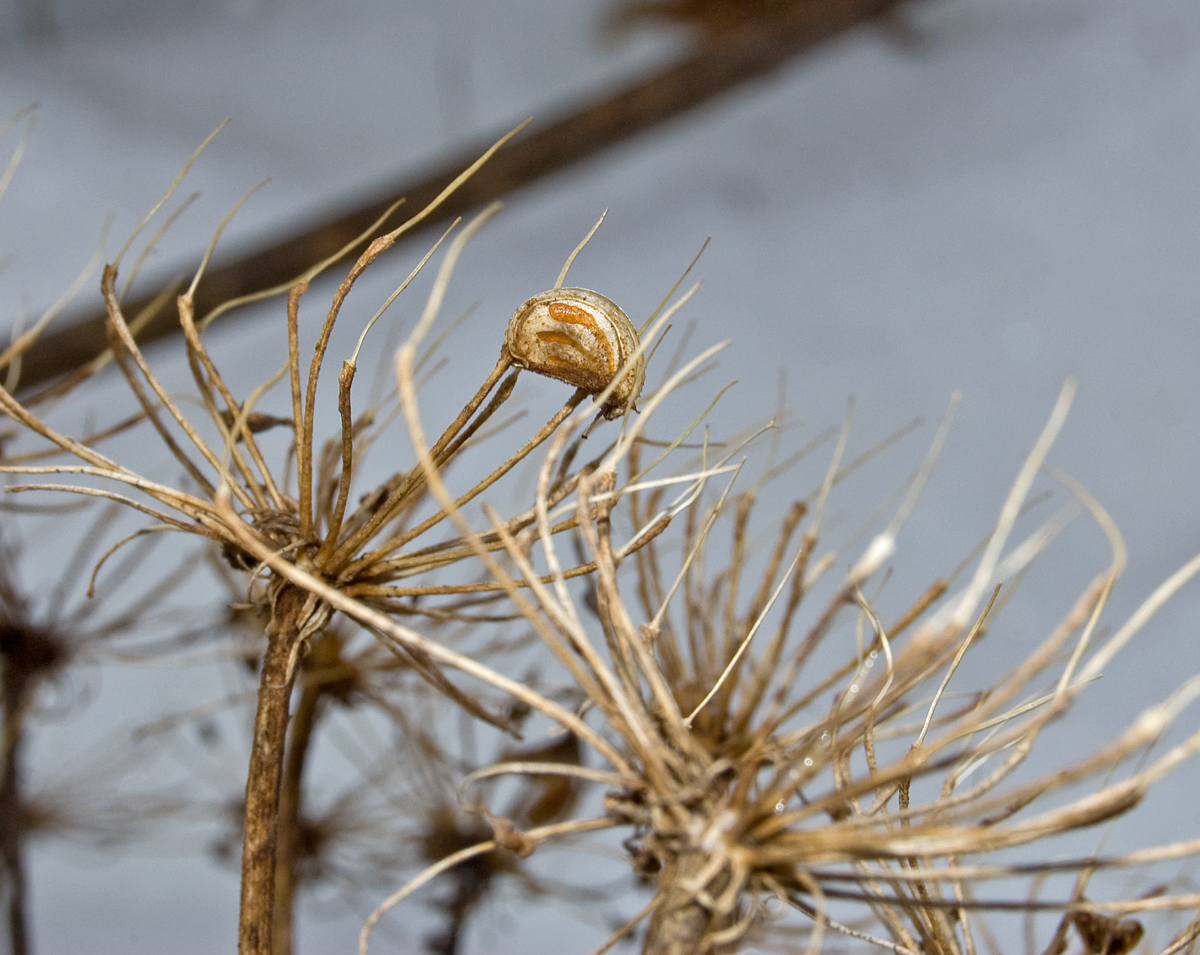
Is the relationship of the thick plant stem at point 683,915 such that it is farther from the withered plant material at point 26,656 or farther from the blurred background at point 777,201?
the blurred background at point 777,201

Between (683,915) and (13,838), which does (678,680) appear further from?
(13,838)

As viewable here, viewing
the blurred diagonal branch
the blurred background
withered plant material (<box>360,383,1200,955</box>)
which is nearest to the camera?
withered plant material (<box>360,383,1200,955</box>)

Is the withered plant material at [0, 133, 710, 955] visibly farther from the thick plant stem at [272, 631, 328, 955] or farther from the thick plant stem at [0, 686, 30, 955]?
the thick plant stem at [0, 686, 30, 955]

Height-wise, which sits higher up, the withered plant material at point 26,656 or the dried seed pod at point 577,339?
the withered plant material at point 26,656

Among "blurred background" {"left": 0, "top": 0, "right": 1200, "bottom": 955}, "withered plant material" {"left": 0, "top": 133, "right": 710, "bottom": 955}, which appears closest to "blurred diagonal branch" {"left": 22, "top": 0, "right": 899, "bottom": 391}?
"blurred background" {"left": 0, "top": 0, "right": 1200, "bottom": 955}

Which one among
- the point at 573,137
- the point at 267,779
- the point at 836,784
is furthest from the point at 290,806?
the point at 573,137

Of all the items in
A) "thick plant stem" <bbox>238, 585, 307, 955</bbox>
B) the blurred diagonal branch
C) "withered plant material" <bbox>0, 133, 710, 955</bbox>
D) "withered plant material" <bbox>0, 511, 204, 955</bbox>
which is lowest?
"thick plant stem" <bbox>238, 585, 307, 955</bbox>

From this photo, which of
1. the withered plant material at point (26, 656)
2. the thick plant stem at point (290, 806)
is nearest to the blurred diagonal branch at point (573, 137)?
the withered plant material at point (26, 656)

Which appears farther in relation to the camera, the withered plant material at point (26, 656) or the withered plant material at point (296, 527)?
the withered plant material at point (26, 656)
